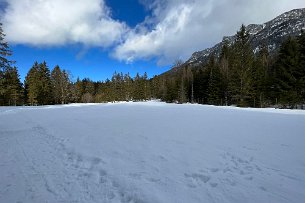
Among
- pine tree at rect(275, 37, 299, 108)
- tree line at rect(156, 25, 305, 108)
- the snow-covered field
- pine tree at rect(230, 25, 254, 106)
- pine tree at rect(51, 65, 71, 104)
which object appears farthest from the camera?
pine tree at rect(51, 65, 71, 104)

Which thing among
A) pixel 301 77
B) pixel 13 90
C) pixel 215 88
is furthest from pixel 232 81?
pixel 13 90

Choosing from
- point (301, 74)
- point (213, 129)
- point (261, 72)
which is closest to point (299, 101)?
point (301, 74)

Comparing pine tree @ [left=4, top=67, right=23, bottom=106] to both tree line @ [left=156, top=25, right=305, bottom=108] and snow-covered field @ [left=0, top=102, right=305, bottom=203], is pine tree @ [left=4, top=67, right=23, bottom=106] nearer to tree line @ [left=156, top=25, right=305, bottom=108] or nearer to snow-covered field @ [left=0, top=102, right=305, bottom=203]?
tree line @ [left=156, top=25, right=305, bottom=108]

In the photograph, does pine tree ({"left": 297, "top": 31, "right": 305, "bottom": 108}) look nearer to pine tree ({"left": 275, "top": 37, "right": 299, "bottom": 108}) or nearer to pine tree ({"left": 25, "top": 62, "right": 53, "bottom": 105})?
pine tree ({"left": 275, "top": 37, "right": 299, "bottom": 108})

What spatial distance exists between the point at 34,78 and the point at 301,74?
61507 millimetres

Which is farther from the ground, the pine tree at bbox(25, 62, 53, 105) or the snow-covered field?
the pine tree at bbox(25, 62, 53, 105)

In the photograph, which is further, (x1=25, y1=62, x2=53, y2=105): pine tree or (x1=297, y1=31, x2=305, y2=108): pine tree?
(x1=25, y1=62, x2=53, y2=105): pine tree

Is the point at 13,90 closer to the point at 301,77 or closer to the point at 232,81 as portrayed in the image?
the point at 232,81

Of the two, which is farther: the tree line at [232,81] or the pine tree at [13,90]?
the pine tree at [13,90]

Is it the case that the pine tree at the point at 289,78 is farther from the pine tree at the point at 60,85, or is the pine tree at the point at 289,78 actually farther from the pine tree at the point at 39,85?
the pine tree at the point at 60,85

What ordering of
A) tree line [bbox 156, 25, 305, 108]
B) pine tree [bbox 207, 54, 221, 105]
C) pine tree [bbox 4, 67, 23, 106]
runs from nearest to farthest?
tree line [bbox 156, 25, 305, 108], pine tree [bbox 207, 54, 221, 105], pine tree [bbox 4, 67, 23, 106]

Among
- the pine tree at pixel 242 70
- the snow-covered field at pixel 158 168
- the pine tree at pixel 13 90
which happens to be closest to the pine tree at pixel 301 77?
the pine tree at pixel 242 70

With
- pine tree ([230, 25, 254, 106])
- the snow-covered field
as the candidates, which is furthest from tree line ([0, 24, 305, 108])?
the snow-covered field

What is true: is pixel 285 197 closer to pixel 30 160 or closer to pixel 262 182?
pixel 262 182
